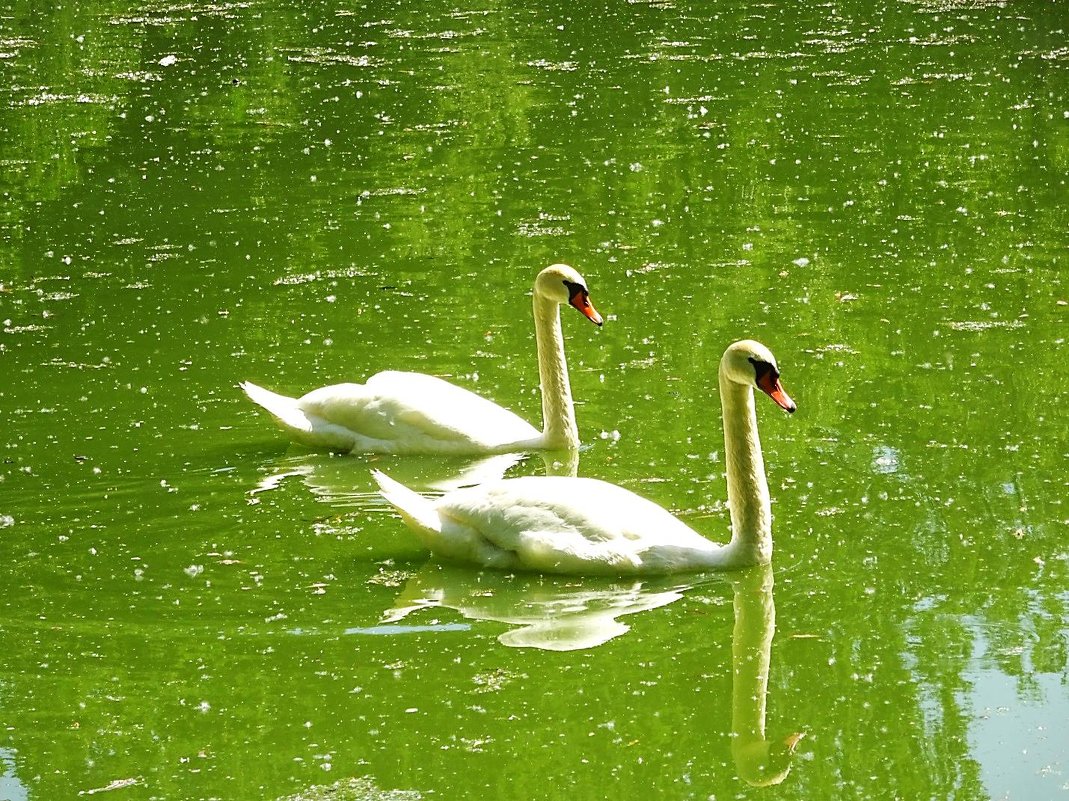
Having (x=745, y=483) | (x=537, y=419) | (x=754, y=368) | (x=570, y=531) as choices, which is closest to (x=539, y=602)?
(x=570, y=531)

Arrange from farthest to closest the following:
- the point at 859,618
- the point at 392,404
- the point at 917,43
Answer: the point at 917,43 → the point at 392,404 → the point at 859,618

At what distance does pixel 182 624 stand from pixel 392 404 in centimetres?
241

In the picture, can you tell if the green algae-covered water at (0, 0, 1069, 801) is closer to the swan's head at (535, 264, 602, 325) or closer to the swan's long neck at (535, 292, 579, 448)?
the swan's long neck at (535, 292, 579, 448)

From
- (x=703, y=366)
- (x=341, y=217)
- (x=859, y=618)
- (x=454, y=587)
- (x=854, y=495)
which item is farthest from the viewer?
(x=341, y=217)

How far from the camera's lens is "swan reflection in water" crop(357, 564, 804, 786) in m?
6.87

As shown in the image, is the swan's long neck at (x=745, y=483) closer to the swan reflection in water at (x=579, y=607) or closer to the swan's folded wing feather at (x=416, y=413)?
the swan reflection in water at (x=579, y=607)

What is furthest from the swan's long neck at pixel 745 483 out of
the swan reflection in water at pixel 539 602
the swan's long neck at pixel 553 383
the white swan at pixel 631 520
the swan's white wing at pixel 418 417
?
the swan's white wing at pixel 418 417

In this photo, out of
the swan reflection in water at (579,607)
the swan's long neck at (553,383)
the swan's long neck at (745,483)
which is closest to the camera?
the swan reflection in water at (579,607)

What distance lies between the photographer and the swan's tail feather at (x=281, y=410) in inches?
378

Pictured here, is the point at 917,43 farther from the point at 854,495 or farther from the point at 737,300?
the point at 854,495

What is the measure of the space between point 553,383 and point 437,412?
652mm

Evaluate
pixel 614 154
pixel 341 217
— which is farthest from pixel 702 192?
pixel 341 217

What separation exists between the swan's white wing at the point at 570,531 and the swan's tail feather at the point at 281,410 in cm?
202

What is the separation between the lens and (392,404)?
9.49 m
